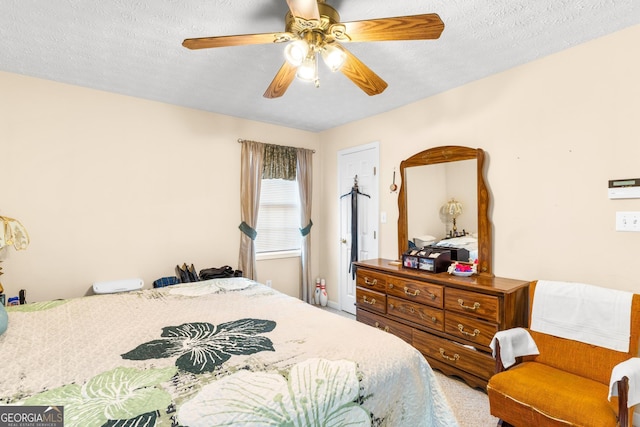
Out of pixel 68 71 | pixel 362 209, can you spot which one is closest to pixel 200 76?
pixel 68 71

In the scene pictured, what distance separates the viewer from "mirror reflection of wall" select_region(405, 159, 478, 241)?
279 cm

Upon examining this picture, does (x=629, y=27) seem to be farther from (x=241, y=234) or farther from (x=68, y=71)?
(x=68, y=71)

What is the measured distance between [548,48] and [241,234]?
3.32 metres

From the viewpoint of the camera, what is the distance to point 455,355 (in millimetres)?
2447

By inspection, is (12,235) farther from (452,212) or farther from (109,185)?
(452,212)

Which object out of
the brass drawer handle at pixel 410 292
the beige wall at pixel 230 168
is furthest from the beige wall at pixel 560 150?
the brass drawer handle at pixel 410 292

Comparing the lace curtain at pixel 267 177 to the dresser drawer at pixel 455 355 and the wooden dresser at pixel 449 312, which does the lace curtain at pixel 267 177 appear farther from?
the dresser drawer at pixel 455 355

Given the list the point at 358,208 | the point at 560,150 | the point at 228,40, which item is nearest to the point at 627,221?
the point at 560,150

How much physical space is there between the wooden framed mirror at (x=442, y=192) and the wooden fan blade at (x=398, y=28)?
1.54 meters

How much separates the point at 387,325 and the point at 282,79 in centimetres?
231

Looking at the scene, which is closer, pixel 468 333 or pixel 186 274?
pixel 468 333

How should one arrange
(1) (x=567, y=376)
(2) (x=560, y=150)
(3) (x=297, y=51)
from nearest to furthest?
1. (3) (x=297, y=51)
2. (1) (x=567, y=376)
3. (2) (x=560, y=150)

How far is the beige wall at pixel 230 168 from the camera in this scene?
2094 millimetres

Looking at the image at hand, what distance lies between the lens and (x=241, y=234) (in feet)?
12.4
